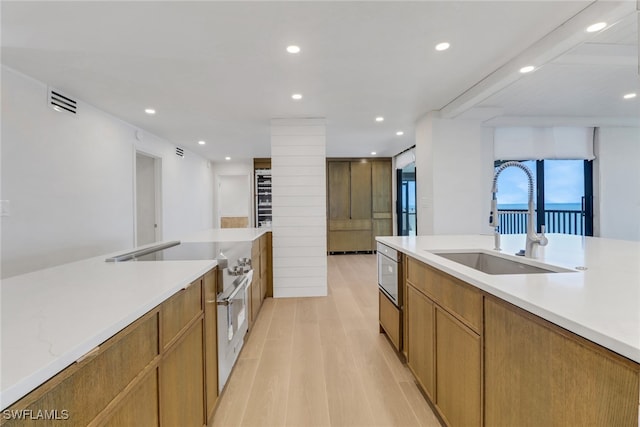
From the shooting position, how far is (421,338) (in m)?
1.78

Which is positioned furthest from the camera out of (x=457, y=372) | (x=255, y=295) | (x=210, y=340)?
(x=255, y=295)

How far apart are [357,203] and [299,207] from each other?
3.47m

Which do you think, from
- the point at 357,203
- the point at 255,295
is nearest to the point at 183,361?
the point at 255,295

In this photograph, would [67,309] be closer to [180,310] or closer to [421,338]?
[180,310]

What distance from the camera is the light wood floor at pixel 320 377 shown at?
165 centimetres

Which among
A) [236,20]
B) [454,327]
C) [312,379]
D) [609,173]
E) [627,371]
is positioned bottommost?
[312,379]

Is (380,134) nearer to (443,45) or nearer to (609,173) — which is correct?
(443,45)

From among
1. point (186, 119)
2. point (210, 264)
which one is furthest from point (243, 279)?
point (186, 119)

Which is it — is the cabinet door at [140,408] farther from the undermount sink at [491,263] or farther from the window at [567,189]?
the window at [567,189]

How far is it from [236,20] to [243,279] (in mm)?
1818

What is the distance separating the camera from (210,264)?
5.17ft

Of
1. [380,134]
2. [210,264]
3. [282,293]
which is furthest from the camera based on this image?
[380,134]

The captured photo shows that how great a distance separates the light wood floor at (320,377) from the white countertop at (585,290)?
2.97ft

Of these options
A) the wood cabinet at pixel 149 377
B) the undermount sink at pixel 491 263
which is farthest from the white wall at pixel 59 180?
the undermount sink at pixel 491 263
